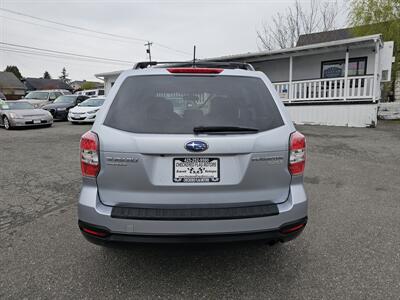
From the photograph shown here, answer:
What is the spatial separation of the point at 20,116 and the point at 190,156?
1342 centimetres

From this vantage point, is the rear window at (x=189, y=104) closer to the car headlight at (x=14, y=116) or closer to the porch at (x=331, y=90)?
the porch at (x=331, y=90)

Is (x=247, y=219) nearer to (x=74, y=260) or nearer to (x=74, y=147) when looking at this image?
(x=74, y=260)

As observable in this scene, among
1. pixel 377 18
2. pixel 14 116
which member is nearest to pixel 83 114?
pixel 14 116

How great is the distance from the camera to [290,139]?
233cm

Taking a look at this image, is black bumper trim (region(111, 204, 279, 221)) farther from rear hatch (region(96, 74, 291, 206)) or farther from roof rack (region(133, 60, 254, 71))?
roof rack (region(133, 60, 254, 71))

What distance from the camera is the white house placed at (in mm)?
12445

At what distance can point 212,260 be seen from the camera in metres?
2.85

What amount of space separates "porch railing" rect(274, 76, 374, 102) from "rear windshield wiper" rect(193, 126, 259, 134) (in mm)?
12099

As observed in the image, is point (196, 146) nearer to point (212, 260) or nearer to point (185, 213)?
point (185, 213)

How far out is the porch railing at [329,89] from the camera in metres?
12.5

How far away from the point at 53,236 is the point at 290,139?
9.09 feet

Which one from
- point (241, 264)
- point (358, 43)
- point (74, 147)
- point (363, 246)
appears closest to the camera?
point (241, 264)

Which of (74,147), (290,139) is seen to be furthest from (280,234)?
(74,147)

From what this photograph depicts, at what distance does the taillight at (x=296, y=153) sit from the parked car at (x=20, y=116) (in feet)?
44.6
